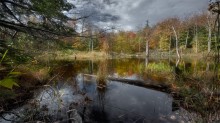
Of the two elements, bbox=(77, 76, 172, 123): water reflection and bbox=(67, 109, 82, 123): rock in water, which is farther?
bbox=(77, 76, 172, 123): water reflection

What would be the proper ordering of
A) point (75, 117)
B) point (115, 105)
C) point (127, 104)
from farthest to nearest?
point (127, 104)
point (115, 105)
point (75, 117)

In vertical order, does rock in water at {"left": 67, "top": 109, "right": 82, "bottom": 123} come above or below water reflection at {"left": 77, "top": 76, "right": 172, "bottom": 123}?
above

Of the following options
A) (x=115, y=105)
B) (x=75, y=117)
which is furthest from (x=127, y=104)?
(x=75, y=117)

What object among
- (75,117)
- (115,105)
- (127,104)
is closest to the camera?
(75,117)

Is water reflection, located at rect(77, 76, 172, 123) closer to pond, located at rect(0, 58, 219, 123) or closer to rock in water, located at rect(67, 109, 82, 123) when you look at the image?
pond, located at rect(0, 58, 219, 123)

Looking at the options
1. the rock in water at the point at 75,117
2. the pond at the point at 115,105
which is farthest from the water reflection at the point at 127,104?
the rock in water at the point at 75,117

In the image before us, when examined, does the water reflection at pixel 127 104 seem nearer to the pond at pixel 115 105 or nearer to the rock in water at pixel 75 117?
the pond at pixel 115 105

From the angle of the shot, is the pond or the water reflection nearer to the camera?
the pond

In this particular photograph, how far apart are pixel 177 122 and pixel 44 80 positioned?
707 cm

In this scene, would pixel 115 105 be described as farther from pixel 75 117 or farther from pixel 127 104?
pixel 75 117

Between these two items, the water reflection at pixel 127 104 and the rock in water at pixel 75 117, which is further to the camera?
the water reflection at pixel 127 104

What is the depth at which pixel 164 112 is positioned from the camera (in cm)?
605

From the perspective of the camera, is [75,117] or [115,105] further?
[115,105]

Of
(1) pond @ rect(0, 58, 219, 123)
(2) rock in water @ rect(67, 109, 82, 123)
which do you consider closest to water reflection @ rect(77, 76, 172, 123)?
(1) pond @ rect(0, 58, 219, 123)
